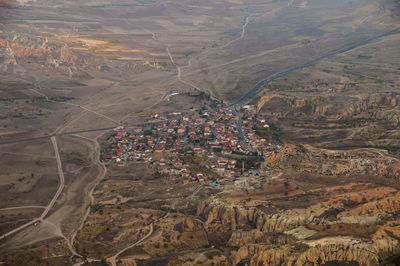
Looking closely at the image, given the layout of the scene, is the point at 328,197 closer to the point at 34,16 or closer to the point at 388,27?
the point at 388,27

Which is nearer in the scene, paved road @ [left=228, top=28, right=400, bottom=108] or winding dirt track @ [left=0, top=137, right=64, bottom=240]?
winding dirt track @ [left=0, top=137, right=64, bottom=240]

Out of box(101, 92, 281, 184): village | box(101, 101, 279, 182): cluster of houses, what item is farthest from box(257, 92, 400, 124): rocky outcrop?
box(101, 101, 279, 182): cluster of houses

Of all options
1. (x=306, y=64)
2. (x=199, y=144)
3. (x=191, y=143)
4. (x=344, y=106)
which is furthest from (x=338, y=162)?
(x=306, y=64)

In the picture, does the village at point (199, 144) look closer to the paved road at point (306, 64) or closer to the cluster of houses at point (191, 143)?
the cluster of houses at point (191, 143)

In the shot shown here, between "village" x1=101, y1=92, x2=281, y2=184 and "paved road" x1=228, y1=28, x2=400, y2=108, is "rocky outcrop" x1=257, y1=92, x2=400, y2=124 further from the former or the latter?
"paved road" x1=228, y1=28, x2=400, y2=108

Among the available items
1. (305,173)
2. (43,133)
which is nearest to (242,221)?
(305,173)

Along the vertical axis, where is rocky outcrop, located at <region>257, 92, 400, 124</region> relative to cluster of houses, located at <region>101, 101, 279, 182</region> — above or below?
above

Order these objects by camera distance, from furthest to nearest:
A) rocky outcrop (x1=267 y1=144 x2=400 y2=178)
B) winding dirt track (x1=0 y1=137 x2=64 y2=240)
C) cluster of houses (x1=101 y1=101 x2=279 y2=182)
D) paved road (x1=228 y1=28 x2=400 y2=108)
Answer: paved road (x1=228 y1=28 x2=400 y2=108)
cluster of houses (x1=101 y1=101 x2=279 y2=182)
rocky outcrop (x1=267 y1=144 x2=400 y2=178)
winding dirt track (x1=0 y1=137 x2=64 y2=240)

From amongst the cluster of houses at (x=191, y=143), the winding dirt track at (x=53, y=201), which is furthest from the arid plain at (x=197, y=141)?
the cluster of houses at (x=191, y=143)

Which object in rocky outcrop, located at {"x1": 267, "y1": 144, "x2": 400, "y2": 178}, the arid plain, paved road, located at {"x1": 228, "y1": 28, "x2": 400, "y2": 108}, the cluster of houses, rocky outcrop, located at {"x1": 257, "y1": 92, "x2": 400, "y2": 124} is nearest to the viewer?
the arid plain
